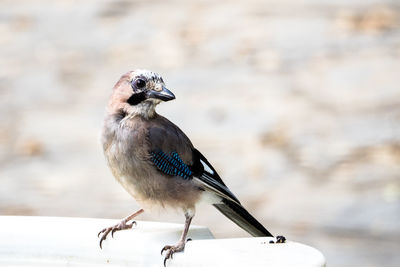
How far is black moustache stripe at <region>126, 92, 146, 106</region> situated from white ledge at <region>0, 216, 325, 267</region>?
0.26m

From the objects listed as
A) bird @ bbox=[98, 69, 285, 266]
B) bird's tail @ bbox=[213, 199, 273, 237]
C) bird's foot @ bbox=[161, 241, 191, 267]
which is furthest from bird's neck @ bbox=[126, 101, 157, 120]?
bird's foot @ bbox=[161, 241, 191, 267]

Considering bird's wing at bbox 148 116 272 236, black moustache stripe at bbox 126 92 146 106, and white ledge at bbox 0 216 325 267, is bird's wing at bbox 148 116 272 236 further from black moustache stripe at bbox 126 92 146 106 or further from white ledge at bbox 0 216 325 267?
white ledge at bbox 0 216 325 267

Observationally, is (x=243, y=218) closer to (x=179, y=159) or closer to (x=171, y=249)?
(x=179, y=159)

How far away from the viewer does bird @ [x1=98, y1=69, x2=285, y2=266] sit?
1.34 m

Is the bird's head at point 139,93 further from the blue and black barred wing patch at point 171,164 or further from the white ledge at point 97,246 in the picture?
the white ledge at point 97,246

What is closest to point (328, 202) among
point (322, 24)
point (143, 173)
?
point (322, 24)

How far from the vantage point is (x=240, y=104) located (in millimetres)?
2568

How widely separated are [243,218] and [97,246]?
0.43 m

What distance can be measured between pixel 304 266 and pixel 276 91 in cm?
169

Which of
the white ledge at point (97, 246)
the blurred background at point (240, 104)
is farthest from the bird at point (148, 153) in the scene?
the blurred background at point (240, 104)

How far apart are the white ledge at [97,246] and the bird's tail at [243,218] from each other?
0.30m

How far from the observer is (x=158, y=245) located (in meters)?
1.04

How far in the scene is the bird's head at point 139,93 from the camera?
1312mm

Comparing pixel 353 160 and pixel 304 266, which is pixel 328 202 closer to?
pixel 353 160
